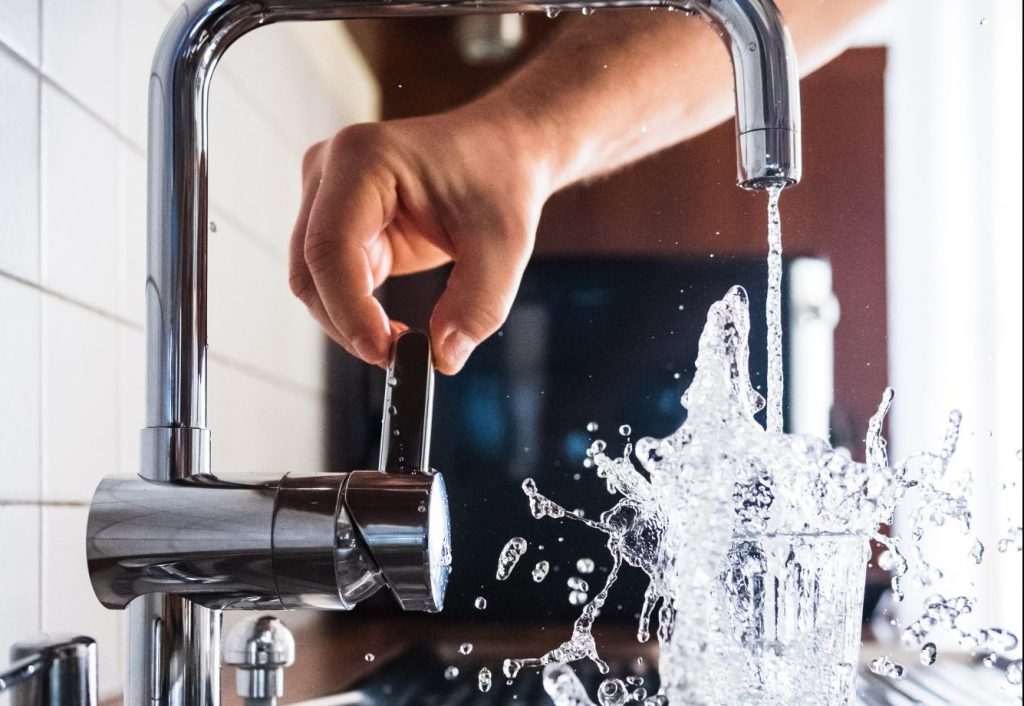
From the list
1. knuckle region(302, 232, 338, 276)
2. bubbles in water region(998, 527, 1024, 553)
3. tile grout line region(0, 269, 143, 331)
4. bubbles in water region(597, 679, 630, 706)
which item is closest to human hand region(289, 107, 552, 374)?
knuckle region(302, 232, 338, 276)

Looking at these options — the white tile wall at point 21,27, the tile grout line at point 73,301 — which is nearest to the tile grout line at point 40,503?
the tile grout line at point 73,301

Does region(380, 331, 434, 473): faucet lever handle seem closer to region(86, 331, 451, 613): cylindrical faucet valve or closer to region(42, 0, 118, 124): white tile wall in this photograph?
region(86, 331, 451, 613): cylindrical faucet valve

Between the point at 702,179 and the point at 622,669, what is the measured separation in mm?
346

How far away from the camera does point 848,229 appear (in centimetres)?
80

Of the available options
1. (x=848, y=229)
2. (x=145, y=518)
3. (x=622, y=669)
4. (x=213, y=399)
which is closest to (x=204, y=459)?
(x=145, y=518)

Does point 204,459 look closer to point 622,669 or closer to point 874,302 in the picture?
point 622,669

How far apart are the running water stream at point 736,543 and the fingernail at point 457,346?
100 mm

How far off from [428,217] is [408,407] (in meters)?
0.20

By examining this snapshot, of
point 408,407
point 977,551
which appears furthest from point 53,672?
point 977,551

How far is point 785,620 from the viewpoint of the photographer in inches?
19.8

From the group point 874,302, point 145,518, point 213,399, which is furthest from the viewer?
point 874,302

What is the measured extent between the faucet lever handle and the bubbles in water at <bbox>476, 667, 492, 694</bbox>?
0.93ft

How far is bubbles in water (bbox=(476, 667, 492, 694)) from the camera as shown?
76 cm

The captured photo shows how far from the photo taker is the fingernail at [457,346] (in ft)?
2.33
